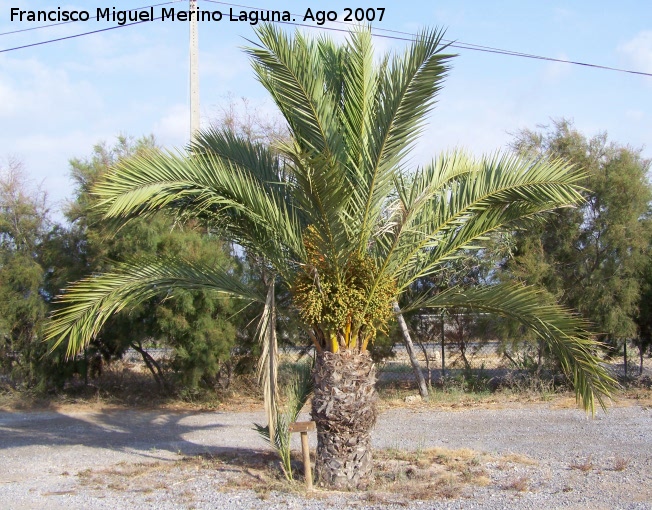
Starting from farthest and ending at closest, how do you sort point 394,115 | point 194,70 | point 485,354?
1. point 485,354
2. point 194,70
3. point 394,115

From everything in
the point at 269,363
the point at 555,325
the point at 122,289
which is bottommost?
the point at 269,363

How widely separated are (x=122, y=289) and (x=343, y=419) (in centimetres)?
279

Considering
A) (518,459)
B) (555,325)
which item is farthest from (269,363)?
(518,459)

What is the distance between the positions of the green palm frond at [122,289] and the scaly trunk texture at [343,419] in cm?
126

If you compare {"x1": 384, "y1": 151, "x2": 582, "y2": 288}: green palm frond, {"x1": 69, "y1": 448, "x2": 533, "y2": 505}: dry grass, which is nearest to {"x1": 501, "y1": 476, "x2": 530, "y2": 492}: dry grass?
{"x1": 69, "y1": 448, "x2": 533, "y2": 505}: dry grass

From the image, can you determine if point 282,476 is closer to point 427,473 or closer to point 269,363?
point 427,473

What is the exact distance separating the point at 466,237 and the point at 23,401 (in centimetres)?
1144

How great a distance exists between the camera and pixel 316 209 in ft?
23.0

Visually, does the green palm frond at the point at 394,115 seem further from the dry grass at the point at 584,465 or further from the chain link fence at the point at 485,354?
the chain link fence at the point at 485,354

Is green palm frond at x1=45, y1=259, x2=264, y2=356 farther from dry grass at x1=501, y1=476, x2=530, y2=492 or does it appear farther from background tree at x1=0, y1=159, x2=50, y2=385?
background tree at x1=0, y1=159, x2=50, y2=385

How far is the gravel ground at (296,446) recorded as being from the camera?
7.09 metres

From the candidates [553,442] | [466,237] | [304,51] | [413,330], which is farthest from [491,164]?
[413,330]

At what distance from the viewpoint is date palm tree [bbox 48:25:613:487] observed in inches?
278

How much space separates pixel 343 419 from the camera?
7.62 meters
